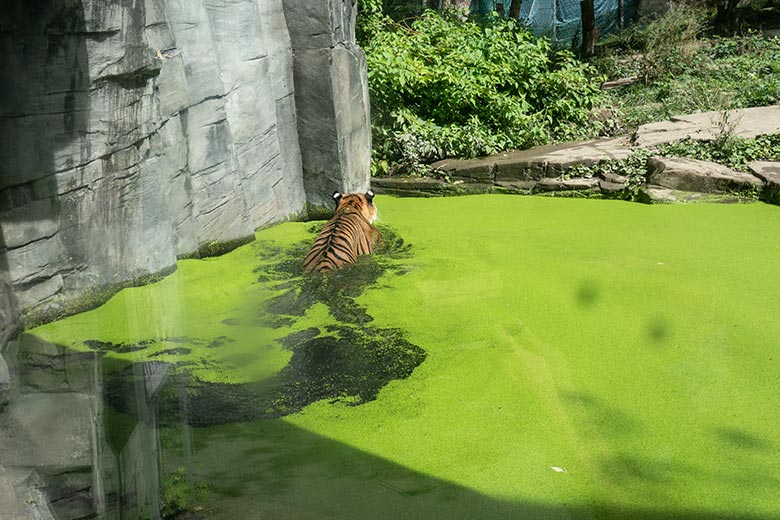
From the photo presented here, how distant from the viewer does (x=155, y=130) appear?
480cm

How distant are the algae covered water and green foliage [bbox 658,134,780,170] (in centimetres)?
194

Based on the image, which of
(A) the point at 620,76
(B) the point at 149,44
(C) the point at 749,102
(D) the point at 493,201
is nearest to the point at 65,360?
(B) the point at 149,44

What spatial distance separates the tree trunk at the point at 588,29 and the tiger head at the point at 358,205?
31.6 feet

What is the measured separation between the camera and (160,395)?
357 centimetres

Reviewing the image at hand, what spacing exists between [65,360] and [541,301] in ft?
8.47

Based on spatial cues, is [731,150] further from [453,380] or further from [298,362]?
[298,362]

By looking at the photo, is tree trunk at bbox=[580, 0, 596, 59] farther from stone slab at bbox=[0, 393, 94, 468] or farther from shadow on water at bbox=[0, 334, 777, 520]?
stone slab at bbox=[0, 393, 94, 468]

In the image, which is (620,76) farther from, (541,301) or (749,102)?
(541,301)

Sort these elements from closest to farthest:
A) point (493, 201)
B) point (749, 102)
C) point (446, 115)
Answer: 1. point (493, 201)
2. point (446, 115)
3. point (749, 102)

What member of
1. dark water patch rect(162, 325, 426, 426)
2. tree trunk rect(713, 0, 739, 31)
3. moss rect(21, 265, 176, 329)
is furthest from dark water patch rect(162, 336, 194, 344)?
tree trunk rect(713, 0, 739, 31)

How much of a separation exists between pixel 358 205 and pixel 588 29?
32.9 ft

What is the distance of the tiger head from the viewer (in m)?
5.86

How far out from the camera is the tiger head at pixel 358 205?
586 cm

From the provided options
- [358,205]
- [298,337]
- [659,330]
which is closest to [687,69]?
[358,205]
